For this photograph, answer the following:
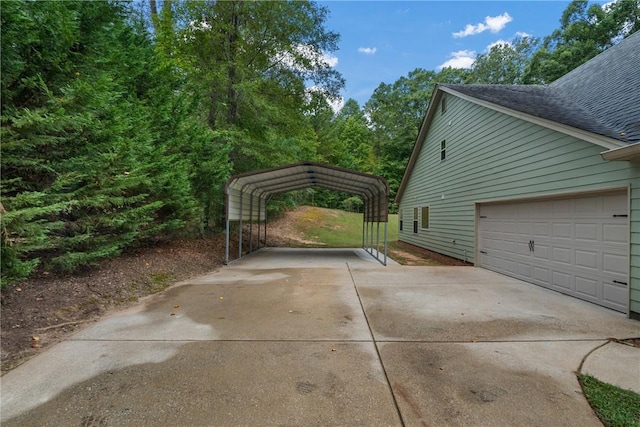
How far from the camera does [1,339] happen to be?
3.09 metres

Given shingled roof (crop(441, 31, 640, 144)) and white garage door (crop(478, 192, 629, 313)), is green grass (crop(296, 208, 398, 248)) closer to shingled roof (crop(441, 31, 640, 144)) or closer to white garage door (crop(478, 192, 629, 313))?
white garage door (crop(478, 192, 629, 313))

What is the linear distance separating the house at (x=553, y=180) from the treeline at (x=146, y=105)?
19.5 ft

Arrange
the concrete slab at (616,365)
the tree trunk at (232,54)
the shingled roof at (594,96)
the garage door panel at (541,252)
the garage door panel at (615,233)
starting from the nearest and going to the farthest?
1. the concrete slab at (616,365)
2. the garage door panel at (615,233)
3. the shingled roof at (594,96)
4. the garage door panel at (541,252)
5. the tree trunk at (232,54)

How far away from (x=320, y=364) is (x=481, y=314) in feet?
9.01

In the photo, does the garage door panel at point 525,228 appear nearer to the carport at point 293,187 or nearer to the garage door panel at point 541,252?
the garage door panel at point 541,252

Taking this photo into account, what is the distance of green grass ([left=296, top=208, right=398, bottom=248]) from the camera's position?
1809cm

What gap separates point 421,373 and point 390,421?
2.43 feet

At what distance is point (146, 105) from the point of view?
7.67 metres

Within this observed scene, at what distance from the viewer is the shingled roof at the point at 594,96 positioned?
519 centimetres

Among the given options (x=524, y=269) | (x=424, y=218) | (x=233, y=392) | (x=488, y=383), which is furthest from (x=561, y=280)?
(x=424, y=218)

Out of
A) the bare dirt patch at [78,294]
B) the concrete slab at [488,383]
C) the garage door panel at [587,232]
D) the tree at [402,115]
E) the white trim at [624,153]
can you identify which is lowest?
the concrete slab at [488,383]

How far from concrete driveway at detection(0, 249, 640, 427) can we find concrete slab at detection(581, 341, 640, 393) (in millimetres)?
65

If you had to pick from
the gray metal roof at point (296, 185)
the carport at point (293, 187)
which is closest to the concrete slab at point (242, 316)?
the carport at point (293, 187)

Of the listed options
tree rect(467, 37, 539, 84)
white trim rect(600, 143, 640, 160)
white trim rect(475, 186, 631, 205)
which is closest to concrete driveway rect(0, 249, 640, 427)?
white trim rect(475, 186, 631, 205)
